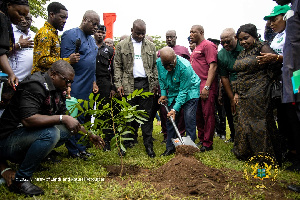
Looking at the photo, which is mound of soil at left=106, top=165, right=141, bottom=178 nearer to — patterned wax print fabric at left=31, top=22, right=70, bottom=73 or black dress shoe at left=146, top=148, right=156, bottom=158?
black dress shoe at left=146, top=148, right=156, bottom=158

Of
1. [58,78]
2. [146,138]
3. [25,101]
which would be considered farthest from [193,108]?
[25,101]

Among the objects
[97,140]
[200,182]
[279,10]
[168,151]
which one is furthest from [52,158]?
[279,10]

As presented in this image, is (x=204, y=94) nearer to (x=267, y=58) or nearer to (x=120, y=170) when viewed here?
(x=267, y=58)

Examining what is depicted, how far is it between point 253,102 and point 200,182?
A: 1662 mm

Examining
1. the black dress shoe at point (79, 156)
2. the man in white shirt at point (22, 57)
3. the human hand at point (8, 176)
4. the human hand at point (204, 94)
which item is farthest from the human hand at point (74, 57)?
the human hand at point (204, 94)

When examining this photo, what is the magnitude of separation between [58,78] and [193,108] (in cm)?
252

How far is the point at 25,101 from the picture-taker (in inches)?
109

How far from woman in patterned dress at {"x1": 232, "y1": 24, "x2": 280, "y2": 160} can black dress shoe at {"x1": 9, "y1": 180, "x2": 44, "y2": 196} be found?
2.90 metres

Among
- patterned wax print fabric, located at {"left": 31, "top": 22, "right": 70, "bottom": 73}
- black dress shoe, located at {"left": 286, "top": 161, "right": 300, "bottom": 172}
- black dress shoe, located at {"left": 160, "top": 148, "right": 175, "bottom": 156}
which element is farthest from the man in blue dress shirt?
black dress shoe, located at {"left": 286, "top": 161, "right": 300, "bottom": 172}

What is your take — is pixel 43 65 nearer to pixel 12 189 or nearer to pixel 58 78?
pixel 58 78

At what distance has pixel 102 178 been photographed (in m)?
3.15

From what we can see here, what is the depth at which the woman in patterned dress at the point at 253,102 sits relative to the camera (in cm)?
390

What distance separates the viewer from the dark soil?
2.70 metres

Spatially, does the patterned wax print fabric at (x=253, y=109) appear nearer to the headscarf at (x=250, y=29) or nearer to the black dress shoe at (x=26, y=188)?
the headscarf at (x=250, y=29)
